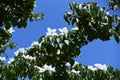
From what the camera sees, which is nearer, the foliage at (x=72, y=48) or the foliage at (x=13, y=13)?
the foliage at (x=72, y=48)

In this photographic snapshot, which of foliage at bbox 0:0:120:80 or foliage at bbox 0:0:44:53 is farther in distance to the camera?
foliage at bbox 0:0:44:53

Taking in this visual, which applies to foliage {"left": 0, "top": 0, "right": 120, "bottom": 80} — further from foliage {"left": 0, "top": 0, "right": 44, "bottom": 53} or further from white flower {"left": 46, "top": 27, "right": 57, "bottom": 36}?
foliage {"left": 0, "top": 0, "right": 44, "bottom": 53}

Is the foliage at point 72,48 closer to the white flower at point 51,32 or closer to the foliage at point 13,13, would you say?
the white flower at point 51,32

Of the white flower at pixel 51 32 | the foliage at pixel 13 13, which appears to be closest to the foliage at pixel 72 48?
the white flower at pixel 51 32

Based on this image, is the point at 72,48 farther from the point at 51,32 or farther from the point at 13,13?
the point at 13,13

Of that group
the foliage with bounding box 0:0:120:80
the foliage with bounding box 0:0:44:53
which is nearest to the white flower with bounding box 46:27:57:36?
the foliage with bounding box 0:0:120:80

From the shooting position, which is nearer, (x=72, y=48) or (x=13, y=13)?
(x=72, y=48)

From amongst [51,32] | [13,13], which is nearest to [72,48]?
[51,32]

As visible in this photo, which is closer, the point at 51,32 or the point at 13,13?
the point at 51,32

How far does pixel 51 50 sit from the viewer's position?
19.0ft

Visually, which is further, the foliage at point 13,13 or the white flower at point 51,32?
the foliage at point 13,13

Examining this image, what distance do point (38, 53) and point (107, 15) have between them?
53.6 inches

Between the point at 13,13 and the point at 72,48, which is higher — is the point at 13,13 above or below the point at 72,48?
above

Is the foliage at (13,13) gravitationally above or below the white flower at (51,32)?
above
